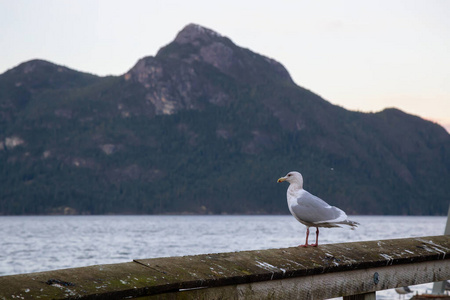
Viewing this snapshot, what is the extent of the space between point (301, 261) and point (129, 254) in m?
80.7

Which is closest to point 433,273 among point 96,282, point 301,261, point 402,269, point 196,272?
point 402,269

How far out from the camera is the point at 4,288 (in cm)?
246

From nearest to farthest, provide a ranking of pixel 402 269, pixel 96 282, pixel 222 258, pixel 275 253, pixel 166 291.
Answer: pixel 96 282 → pixel 166 291 → pixel 222 258 → pixel 275 253 → pixel 402 269

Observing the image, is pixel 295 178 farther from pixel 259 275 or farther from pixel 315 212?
pixel 259 275

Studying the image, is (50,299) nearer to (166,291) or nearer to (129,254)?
(166,291)

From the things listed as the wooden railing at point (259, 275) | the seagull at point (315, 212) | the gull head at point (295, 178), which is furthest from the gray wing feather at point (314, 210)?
the wooden railing at point (259, 275)

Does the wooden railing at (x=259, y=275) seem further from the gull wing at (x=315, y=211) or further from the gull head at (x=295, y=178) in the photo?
the gull head at (x=295, y=178)

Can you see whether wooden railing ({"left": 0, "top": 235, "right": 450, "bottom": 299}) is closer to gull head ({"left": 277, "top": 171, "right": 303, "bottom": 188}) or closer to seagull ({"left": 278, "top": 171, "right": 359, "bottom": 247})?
seagull ({"left": 278, "top": 171, "right": 359, "bottom": 247})

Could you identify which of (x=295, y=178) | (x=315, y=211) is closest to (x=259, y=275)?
(x=315, y=211)

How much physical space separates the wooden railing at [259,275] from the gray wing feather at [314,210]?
877 millimetres

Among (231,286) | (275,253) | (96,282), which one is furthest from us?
(275,253)

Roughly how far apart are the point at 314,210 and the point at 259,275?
2088mm

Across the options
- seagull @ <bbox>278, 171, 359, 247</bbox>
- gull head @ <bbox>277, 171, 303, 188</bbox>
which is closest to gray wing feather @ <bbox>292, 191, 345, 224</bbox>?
seagull @ <bbox>278, 171, 359, 247</bbox>

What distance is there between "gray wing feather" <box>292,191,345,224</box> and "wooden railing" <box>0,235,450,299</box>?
0.88 metres
